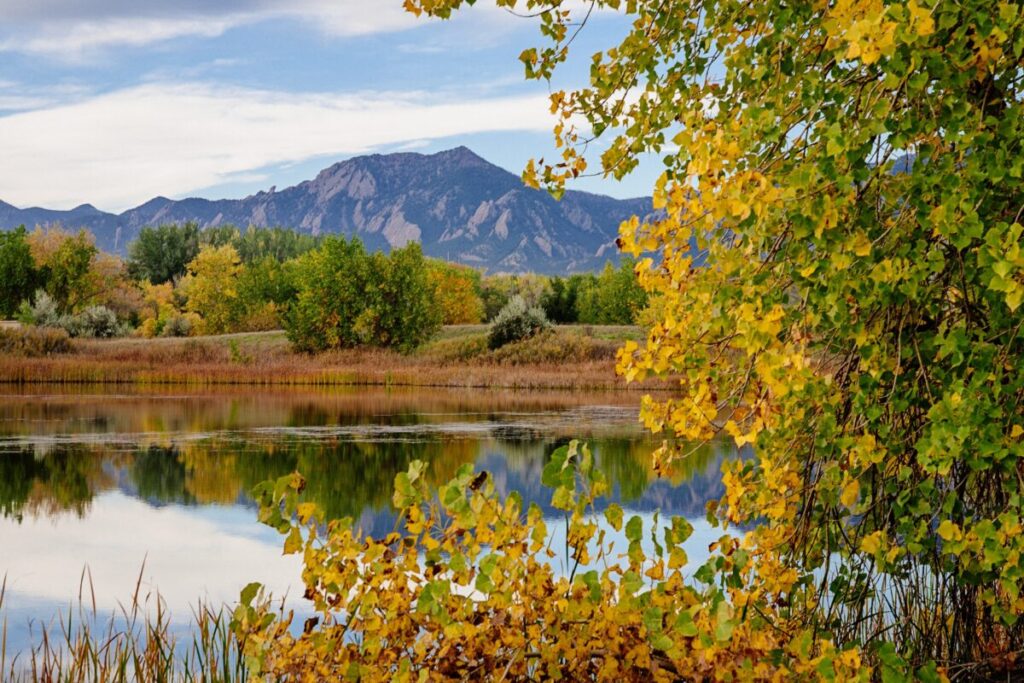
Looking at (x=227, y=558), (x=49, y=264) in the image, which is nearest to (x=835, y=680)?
(x=227, y=558)

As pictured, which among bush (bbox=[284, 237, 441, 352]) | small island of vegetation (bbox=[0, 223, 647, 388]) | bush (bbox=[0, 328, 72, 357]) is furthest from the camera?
bush (bbox=[284, 237, 441, 352])

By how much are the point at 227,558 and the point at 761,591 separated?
7833 millimetres

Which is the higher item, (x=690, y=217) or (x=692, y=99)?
(x=692, y=99)

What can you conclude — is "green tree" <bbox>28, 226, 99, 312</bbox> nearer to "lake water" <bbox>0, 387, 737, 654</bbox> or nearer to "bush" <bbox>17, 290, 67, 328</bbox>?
"bush" <bbox>17, 290, 67, 328</bbox>

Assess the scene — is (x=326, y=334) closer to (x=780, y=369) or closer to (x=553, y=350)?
(x=553, y=350)

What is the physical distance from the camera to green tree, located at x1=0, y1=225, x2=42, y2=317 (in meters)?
55.2

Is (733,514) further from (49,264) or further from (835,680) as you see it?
(49,264)

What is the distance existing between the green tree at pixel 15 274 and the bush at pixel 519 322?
102 feet

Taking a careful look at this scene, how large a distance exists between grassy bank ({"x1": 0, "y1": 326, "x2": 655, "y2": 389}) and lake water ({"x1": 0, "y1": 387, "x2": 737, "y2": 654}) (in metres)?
8.59

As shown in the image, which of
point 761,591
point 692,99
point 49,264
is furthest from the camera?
point 49,264

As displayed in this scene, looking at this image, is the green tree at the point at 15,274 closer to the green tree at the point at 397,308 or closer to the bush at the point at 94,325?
the bush at the point at 94,325

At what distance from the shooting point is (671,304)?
11.3 ft

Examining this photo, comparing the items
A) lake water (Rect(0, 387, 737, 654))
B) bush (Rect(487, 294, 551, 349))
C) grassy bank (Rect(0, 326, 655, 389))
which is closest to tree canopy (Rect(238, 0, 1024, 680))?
lake water (Rect(0, 387, 737, 654))

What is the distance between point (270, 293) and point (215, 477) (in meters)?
51.1
